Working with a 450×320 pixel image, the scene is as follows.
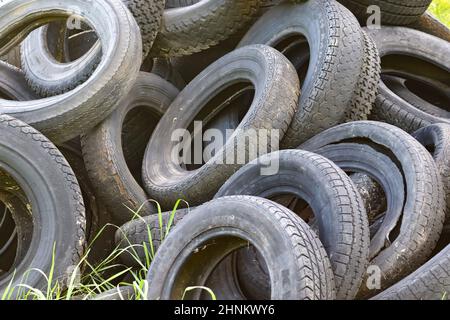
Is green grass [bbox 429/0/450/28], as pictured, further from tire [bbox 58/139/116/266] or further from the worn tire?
tire [bbox 58/139/116/266]

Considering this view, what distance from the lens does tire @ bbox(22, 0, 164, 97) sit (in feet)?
14.4

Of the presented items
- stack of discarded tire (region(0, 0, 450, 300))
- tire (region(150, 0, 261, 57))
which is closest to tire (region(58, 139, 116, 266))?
stack of discarded tire (region(0, 0, 450, 300))

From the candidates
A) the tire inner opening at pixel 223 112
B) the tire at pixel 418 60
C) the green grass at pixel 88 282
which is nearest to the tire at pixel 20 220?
the green grass at pixel 88 282

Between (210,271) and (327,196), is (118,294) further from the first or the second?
(327,196)

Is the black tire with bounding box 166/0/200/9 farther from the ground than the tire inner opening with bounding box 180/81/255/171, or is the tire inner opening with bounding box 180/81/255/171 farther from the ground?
the black tire with bounding box 166/0/200/9

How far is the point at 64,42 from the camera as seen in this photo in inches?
196

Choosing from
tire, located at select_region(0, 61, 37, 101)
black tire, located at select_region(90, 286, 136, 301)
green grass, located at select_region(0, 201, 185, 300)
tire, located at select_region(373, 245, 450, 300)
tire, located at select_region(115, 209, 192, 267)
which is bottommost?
tire, located at select_region(373, 245, 450, 300)

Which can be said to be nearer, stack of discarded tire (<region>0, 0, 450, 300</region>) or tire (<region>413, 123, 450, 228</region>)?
stack of discarded tire (<region>0, 0, 450, 300</region>)

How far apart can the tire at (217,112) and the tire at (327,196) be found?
1.18 feet

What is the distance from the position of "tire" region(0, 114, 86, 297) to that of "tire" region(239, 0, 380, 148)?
129 cm

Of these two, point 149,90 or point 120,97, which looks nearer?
point 120,97

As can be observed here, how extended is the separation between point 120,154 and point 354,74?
4.88ft
